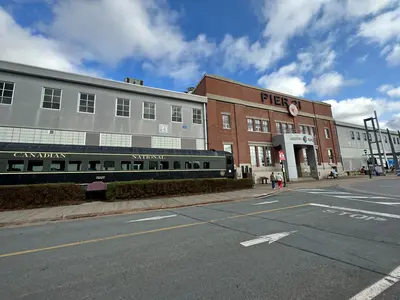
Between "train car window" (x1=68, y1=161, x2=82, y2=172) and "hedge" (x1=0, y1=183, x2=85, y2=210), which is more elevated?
"train car window" (x1=68, y1=161, x2=82, y2=172)

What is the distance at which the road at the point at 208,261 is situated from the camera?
2830mm

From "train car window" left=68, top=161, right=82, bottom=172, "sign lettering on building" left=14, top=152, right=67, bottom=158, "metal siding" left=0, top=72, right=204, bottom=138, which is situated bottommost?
"train car window" left=68, top=161, right=82, bottom=172

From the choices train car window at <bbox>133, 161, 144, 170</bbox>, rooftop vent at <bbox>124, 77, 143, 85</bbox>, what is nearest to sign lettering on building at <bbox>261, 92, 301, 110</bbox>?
rooftop vent at <bbox>124, 77, 143, 85</bbox>

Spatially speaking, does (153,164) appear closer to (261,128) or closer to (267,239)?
(267,239)

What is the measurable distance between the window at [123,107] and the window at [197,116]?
818cm

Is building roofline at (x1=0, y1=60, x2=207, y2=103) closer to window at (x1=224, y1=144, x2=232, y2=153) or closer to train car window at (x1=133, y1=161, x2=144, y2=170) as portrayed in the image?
window at (x1=224, y1=144, x2=232, y2=153)

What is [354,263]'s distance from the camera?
11.8ft

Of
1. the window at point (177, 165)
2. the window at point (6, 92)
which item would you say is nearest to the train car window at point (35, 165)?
the window at point (6, 92)

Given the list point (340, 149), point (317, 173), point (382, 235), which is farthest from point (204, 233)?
point (340, 149)

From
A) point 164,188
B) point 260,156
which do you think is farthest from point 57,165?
point 260,156

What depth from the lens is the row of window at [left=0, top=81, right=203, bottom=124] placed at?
663 inches

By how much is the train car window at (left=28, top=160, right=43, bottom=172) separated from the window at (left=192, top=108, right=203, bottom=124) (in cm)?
1654

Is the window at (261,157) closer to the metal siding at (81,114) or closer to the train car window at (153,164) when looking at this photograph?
the metal siding at (81,114)

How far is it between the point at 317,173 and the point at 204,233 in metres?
32.3
